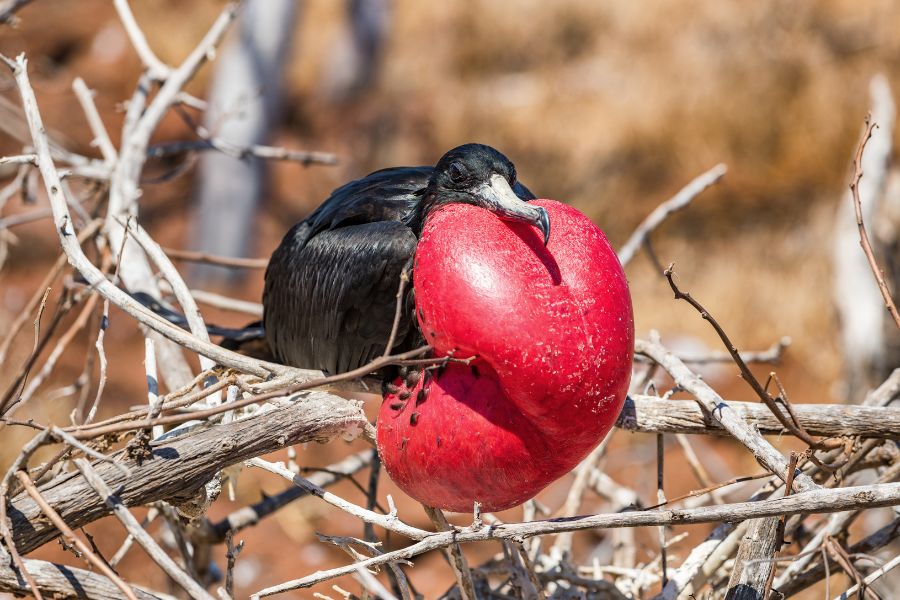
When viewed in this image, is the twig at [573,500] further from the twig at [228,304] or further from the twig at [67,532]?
the twig at [67,532]

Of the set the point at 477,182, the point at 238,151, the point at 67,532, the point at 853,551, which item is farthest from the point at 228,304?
the point at 853,551

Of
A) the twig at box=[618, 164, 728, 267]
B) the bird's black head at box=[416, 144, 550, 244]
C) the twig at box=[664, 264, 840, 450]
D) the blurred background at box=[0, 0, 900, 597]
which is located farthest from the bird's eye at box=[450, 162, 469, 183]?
the blurred background at box=[0, 0, 900, 597]

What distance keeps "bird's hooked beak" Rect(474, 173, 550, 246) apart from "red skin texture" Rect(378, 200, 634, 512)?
21 millimetres

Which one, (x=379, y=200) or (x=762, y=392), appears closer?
(x=762, y=392)

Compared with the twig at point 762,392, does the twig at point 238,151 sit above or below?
above

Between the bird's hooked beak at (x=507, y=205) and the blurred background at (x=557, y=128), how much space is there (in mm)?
3426

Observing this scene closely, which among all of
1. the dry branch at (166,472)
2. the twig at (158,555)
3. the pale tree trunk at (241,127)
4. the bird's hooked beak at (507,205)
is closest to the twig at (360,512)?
the dry branch at (166,472)

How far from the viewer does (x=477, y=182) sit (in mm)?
1548

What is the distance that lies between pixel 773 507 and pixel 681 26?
636 cm

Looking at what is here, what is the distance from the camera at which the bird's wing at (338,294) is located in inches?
66.1

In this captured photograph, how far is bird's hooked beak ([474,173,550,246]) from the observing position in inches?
54.6

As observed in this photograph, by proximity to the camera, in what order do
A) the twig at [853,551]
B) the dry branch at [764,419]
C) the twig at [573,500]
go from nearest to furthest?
1. the dry branch at [764,419]
2. the twig at [853,551]
3. the twig at [573,500]

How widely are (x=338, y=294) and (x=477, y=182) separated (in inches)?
15.2

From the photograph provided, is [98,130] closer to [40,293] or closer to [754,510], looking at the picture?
[40,293]
